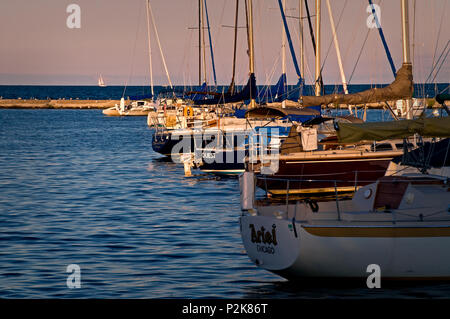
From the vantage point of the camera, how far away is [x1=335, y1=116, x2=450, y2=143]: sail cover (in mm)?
13663

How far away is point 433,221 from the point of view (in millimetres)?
12242

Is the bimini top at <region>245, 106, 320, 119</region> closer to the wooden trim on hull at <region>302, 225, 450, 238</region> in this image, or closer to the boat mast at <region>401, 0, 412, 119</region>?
the boat mast at <region>401, 0, 412, 119</region>

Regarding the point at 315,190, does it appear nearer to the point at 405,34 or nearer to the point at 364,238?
the point at 405,34

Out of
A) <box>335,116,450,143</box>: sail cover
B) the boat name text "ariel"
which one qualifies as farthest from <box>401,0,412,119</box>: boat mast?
the boat name text "ariel"

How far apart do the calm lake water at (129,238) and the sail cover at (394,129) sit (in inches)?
111

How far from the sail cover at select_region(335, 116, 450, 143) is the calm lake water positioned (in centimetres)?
281

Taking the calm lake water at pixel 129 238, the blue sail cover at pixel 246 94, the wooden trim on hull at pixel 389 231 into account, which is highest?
the blue sail cover at pixel 246 94

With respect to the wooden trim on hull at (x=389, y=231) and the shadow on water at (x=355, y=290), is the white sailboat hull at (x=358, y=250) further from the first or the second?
→ the shadow on water at (x=355, y=290)

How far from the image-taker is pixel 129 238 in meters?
18.8

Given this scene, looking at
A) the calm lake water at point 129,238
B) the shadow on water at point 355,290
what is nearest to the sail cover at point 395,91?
the calm lake water at point 129,238

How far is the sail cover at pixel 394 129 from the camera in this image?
1366 cm

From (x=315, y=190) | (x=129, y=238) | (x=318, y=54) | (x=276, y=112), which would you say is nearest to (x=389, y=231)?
(x=129, y=238)

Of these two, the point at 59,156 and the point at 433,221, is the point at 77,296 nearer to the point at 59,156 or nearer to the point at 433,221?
the point at 433,221

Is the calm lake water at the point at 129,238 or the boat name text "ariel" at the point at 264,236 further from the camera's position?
the calm lake water at the point at 129,238
